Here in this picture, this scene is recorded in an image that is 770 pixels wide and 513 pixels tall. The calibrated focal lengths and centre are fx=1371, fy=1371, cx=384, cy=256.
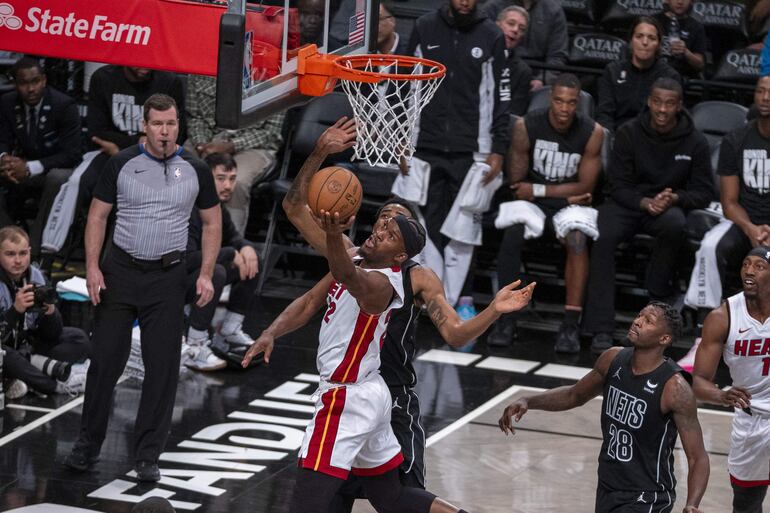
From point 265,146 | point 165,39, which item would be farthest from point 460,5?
point 165,39

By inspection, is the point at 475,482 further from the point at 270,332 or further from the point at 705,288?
the point at 705,288

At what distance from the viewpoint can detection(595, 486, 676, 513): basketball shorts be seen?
572 cm

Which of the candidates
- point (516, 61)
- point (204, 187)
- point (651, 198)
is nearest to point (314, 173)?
point (204, 187)

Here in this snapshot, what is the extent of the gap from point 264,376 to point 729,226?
11.7 feet

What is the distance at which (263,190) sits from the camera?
11391 mm

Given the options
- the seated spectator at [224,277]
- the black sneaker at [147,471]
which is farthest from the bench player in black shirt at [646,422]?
the seated spectator at [224,277]

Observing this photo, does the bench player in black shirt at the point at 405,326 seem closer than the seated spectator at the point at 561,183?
Yes

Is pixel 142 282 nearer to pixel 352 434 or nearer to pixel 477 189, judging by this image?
pixel 352 434

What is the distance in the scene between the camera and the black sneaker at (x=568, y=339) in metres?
10.3

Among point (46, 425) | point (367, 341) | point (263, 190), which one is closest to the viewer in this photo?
point (367, 341)

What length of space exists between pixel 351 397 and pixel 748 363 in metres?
2.13

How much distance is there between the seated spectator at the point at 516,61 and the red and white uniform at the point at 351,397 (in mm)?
5814

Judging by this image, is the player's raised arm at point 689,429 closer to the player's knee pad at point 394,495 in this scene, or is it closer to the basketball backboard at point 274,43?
the player's knee pad at point 394,495

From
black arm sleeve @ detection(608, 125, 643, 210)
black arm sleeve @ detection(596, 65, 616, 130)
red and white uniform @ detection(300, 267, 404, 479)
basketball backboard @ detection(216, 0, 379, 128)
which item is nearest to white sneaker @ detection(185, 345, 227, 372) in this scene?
basketball backboard @ detection(216, 0, 379, 128)
